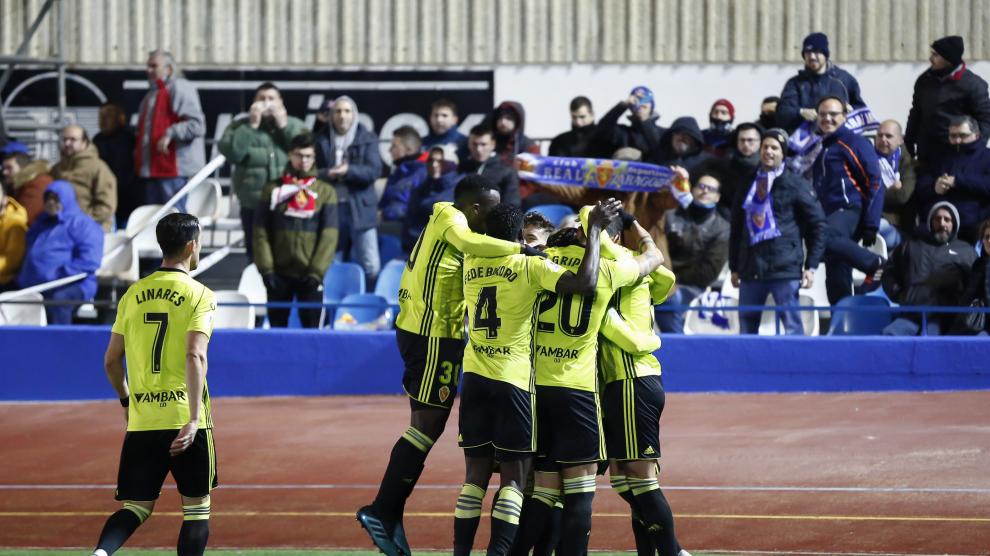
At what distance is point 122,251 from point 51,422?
10.6 ft

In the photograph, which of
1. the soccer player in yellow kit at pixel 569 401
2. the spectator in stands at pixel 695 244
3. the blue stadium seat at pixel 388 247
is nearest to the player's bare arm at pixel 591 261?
the soccer player in yellow kit at pixel 569 401

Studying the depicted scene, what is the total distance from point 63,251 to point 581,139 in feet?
18.1

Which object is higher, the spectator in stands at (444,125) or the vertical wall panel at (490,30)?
the vertical wall panel at (490,30)

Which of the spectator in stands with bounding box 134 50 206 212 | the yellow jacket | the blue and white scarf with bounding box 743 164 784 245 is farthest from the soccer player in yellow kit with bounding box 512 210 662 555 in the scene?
the spectator in stands with bounding box 134 50 206 212

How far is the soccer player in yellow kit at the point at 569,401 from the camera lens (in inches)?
300

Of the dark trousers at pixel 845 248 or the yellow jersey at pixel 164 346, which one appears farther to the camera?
the dark trousers at pixel 845 248

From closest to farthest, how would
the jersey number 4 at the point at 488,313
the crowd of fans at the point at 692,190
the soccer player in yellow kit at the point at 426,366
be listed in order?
the jersey number 4 at the point at 488,313 < the soccer player in yellow kit at the point at 426,366 < the crowd of fans at the point at 692,190

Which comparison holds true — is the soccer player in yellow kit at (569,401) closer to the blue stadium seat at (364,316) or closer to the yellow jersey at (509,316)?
the yellow jersey at (509,316)

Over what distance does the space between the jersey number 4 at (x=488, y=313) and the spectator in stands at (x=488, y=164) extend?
21.3ft

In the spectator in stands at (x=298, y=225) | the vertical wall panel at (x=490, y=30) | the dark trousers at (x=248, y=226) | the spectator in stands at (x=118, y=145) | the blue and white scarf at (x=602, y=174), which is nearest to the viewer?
the blue and white scarf at (x=602, y=174)

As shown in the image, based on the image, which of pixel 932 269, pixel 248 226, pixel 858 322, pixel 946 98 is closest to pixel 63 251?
pixel 248 226

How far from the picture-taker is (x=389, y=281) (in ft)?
51.0

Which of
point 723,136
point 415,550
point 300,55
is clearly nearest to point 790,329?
point 723,136

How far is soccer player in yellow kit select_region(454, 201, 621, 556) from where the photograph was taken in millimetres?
7594
